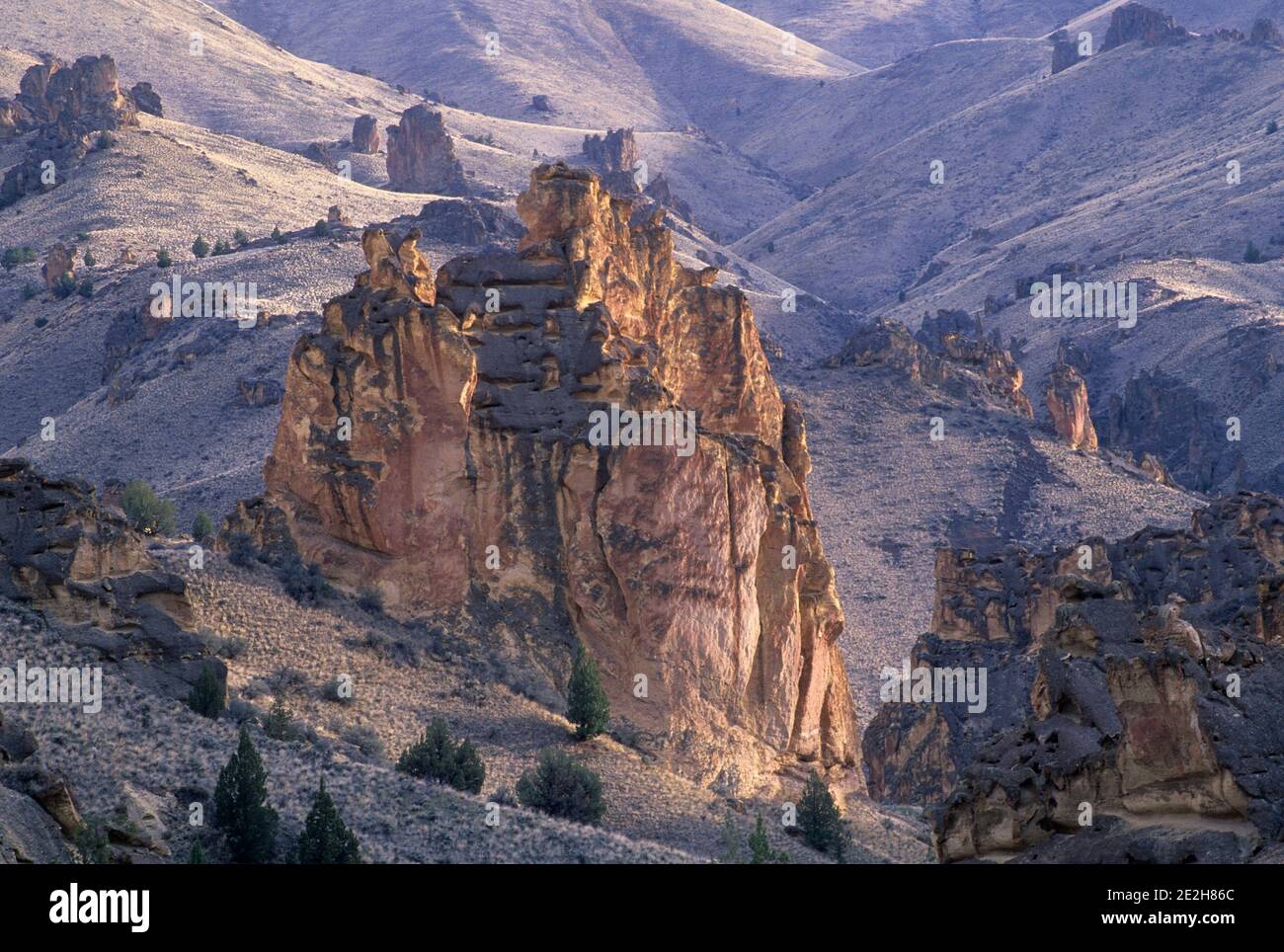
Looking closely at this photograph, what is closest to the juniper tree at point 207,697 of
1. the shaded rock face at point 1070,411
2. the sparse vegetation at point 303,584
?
the sparse vegetation at point 303,584

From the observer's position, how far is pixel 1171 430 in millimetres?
137125

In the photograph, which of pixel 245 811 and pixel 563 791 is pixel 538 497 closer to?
pixel 563 791

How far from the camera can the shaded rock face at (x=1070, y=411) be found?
388 feet

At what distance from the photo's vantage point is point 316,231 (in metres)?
138

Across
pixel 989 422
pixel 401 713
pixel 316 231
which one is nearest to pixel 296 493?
pixel 401 713

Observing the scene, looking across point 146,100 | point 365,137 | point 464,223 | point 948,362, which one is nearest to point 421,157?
point 365,137

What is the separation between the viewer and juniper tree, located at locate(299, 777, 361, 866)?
35281 mm

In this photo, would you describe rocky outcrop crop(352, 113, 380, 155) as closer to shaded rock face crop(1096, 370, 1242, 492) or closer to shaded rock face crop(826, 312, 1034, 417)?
shaded rock face crop(1096, 370, 1242, 492)

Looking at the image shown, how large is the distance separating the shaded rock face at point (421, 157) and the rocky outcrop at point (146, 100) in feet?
57.3

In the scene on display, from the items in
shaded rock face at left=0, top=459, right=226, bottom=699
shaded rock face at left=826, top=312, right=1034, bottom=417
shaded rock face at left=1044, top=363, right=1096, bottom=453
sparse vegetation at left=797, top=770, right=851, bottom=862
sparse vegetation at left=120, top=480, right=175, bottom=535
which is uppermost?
Answer: shaded rock face at left=826, top=312, right=1034, bottom=417

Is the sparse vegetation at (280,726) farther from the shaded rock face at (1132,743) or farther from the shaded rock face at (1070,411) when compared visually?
the shaded rock face at (1070,411)

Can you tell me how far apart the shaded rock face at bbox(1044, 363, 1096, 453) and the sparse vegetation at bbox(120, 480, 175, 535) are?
47.8m

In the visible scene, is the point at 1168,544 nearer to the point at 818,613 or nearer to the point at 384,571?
the point at 818,613

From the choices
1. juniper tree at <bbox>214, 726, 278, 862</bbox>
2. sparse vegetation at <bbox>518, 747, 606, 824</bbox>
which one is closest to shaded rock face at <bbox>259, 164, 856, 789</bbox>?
sparse vegetation at <bbox>518, 747, 606, 824</bbox>
